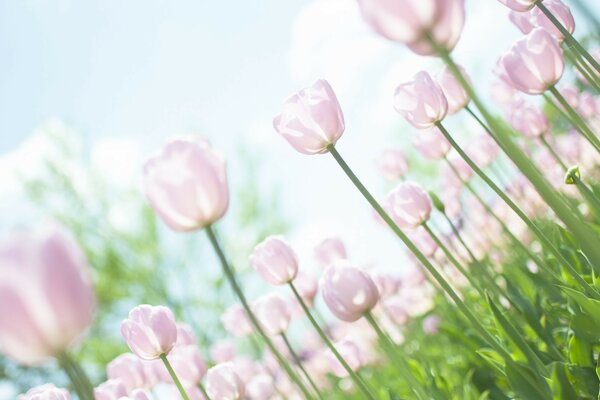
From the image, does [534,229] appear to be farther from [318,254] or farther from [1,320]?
[318,254]

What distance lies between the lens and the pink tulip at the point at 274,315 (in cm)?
242

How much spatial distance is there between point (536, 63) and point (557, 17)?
21 cm

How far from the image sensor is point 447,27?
1.04 meters

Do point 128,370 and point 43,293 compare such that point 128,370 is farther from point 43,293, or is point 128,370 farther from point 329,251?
point 43,293

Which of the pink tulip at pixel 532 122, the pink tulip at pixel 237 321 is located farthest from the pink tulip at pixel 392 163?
the pink tulip at pixel 237 321

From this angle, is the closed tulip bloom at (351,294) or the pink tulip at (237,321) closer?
the closed tulip bloom at (351,294)

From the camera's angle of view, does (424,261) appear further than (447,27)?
Yes

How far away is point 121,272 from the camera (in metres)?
15.3

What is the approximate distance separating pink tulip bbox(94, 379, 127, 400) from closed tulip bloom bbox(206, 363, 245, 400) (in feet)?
0.88

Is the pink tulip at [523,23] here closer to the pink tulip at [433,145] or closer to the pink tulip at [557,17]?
the pink tulip at [557,17]

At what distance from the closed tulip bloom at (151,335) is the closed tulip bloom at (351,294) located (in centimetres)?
46

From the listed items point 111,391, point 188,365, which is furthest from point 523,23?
point 111,391

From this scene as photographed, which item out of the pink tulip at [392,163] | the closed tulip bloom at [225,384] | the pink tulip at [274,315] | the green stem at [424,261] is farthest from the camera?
the pink tulip at [392,163]

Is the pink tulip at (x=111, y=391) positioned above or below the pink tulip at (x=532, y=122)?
above
